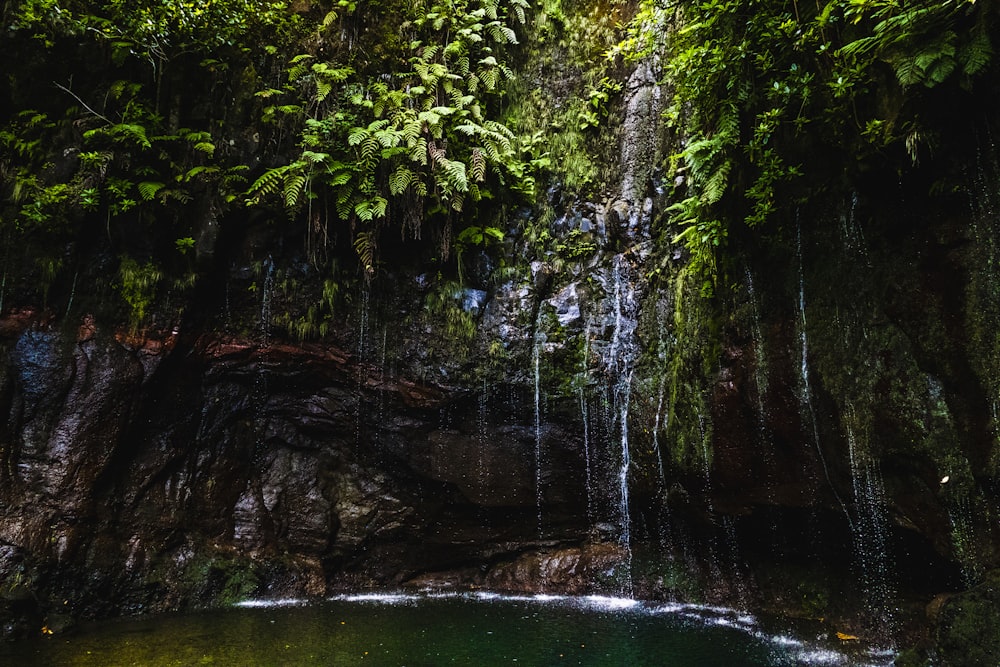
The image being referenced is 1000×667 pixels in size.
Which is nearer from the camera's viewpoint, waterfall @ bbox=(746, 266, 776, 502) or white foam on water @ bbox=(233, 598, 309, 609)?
waterfall @ bbox=(746, 266, 776, 502)

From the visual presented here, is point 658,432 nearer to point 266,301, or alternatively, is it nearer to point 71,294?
point 266,301

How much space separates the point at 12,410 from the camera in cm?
667

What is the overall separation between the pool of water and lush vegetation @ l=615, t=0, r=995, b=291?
3.68 m

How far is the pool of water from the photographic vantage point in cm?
490

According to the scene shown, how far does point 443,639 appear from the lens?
5496mm

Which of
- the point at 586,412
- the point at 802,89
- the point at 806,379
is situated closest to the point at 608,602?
the point at 586,412

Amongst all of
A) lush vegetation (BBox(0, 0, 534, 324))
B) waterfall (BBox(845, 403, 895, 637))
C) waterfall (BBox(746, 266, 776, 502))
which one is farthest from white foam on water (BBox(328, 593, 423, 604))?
waterfall (BBox(845, 403, 895, 637))

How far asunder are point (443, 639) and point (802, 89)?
5956 mm

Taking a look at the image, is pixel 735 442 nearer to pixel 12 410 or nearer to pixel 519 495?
pixel 519 495

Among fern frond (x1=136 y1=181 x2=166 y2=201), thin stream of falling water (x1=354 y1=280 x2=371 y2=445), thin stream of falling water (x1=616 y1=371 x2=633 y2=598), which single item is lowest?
thin stream of falling water (x1=616 y1=371 x2=633 y2=598)

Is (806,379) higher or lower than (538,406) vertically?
lower

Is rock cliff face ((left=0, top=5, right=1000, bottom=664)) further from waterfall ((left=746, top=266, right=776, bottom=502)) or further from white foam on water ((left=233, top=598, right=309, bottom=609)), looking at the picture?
white foam on water ((left=233, top=598, right=309, bottom=609))

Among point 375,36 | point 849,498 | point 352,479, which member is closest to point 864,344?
point 849,498

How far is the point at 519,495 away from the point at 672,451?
225 cm
